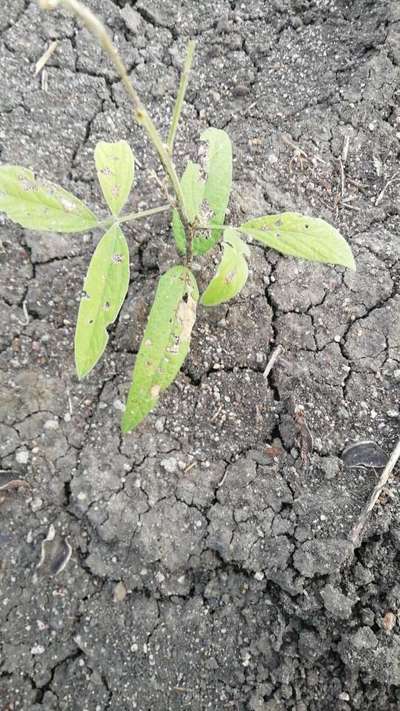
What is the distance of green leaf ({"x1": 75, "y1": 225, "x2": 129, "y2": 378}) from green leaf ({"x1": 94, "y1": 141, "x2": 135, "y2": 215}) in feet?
0.53

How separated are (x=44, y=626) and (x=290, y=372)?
120 cm

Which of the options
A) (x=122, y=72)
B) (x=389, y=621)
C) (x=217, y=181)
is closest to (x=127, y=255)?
(x=217, y=181)

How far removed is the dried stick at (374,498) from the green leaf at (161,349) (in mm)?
837

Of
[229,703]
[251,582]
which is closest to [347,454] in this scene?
[251,582]

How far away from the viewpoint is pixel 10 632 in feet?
5.93

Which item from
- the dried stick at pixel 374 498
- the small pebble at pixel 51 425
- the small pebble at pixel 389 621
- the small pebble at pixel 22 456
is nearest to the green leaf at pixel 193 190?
the small pebble at pixel 51 425

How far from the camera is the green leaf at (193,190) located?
1.77 metres

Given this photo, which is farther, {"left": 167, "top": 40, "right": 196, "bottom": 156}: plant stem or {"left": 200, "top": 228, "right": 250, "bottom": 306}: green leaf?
{"left": 200, "top": 228, "right": 250, "bottom": 306}: green leaf

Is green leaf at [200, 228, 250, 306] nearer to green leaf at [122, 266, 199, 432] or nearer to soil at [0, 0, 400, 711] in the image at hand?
green leaf at [122, 266, 199, 432]

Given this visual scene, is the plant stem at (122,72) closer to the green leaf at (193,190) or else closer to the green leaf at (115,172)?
the green leaf at (193,190)

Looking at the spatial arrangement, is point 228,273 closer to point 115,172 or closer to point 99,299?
point 99,299

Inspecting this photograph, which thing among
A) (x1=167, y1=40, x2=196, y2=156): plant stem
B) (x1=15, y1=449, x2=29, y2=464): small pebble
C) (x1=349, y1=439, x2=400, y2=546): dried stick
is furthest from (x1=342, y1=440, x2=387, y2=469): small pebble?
(x1=167, y1=40, x2=196, y2=156): plant stem

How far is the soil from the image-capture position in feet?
6.01

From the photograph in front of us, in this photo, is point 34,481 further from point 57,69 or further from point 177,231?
point 57,69
